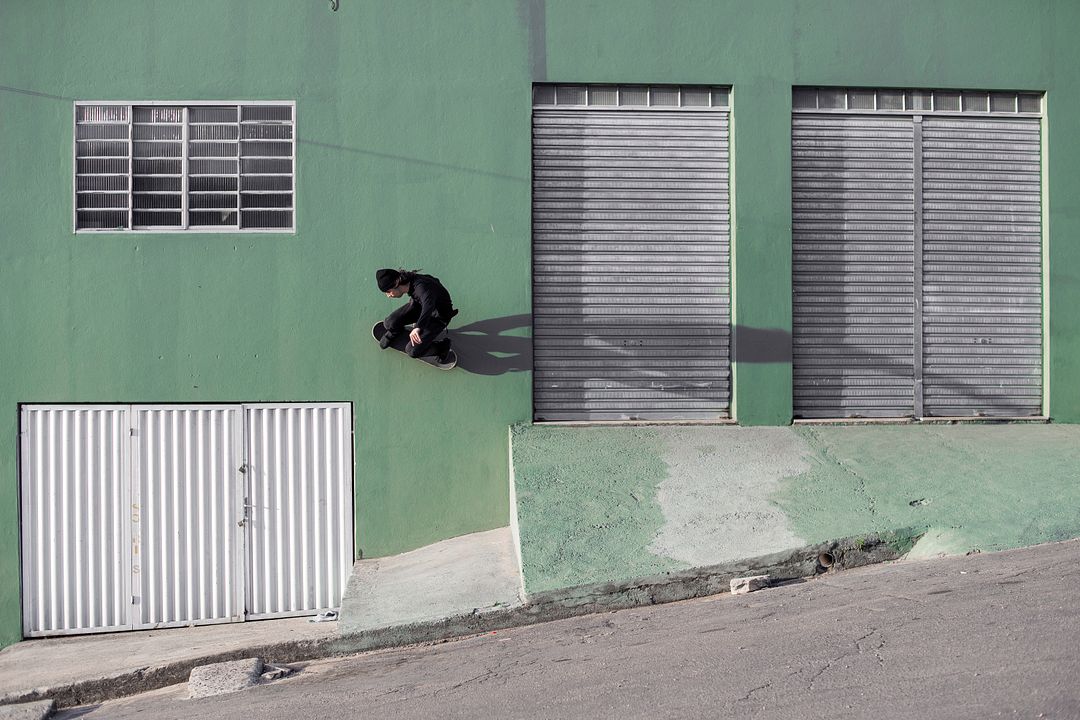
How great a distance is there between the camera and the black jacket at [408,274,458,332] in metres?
8.10

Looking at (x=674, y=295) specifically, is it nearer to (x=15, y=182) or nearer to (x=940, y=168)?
(x=940, y=168)

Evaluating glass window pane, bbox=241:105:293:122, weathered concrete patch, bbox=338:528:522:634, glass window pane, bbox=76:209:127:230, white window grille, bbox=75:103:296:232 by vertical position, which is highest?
glass window pane, bbox=241:105:293:122

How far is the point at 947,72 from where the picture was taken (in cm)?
926

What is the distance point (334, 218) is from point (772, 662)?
5.83 meters

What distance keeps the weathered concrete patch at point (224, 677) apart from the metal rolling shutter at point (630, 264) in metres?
3.65

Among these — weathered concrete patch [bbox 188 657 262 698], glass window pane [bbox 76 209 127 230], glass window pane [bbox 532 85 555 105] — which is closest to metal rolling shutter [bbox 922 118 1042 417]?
glass window pane [bbox 532 85 555 105]

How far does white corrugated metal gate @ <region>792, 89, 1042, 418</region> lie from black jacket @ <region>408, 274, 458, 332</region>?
361cm

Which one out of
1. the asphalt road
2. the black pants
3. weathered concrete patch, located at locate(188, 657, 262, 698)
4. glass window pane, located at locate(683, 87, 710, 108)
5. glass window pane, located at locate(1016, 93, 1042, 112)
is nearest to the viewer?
the asphalt road

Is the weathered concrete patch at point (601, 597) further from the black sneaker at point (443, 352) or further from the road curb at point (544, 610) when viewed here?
the black sneaker at point (443, 352)

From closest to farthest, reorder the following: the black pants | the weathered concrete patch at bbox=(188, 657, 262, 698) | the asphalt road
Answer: the asphalt road < the weathered concrete patch at bbox=(188, 657, 262, 698) < the black pants

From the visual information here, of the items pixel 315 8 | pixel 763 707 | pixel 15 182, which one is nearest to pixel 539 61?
pixel 315 8

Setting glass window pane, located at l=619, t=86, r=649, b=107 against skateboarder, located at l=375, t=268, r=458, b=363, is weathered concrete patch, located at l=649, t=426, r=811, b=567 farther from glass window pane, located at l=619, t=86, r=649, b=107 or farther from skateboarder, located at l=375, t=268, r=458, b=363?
glass window pane, located at l=619, t=86, r=649, b=107

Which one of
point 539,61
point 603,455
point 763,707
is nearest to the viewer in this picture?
point 763,707

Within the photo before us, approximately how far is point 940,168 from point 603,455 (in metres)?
4.65
